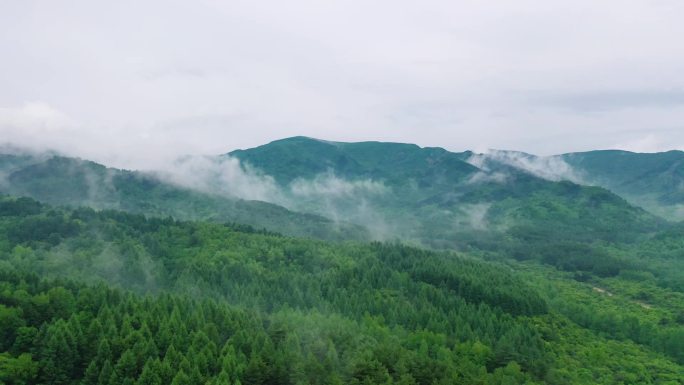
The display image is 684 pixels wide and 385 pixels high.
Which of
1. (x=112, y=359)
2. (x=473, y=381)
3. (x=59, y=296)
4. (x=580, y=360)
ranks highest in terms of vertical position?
(x=59, y=296)

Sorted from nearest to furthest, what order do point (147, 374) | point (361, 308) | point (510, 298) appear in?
point (147, 374), point (361, 308), point (510, 298)

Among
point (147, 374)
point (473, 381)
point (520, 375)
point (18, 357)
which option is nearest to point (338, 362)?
point (473, 381)

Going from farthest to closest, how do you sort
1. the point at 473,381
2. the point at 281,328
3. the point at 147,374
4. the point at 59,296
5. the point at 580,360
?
the point at 580,360, the point at 281,328, the point at 59,296, the point at 473,381, the point at 147,374

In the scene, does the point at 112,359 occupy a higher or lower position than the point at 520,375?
higher

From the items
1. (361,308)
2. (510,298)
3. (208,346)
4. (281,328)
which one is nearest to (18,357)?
(208,346)

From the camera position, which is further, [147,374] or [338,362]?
[338,362]

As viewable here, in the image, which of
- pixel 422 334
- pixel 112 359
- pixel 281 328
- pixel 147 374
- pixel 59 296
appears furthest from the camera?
pixel 422 334

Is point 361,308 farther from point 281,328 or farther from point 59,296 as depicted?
point 59,296

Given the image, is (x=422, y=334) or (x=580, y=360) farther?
(x=580, y=360)

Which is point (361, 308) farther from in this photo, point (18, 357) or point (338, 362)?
point (18, 357)
